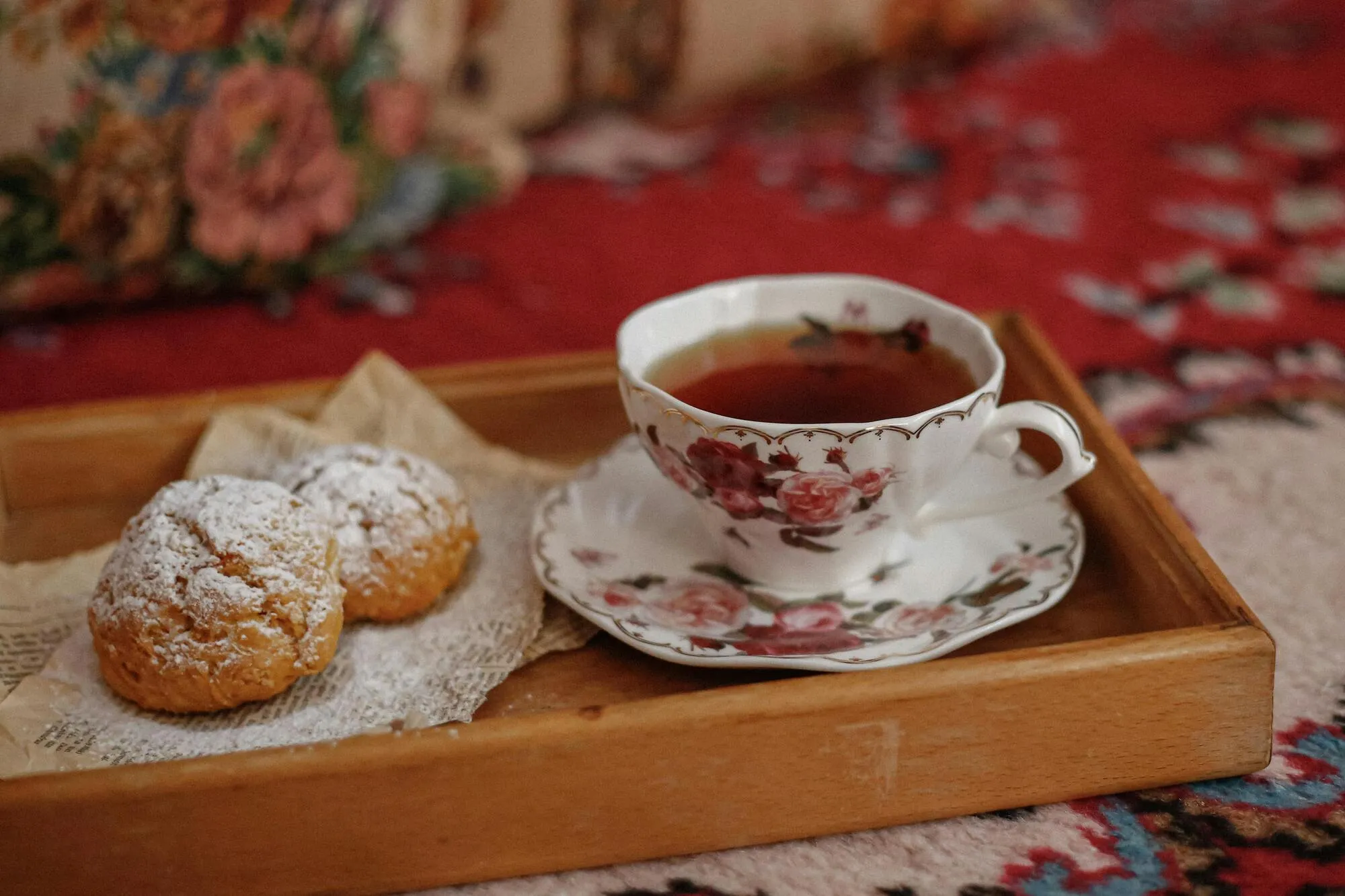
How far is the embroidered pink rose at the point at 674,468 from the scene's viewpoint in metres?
0.66

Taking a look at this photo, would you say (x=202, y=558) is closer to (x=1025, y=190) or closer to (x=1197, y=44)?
(x=1025, y=190)

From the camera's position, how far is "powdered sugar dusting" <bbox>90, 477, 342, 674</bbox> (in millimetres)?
591

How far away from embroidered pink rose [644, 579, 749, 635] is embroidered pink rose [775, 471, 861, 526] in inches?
2.4

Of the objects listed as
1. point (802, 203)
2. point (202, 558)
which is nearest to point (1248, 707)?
point (202, 558)

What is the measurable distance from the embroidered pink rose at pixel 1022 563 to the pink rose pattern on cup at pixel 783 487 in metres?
0.07

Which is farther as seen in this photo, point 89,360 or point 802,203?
point 802,203

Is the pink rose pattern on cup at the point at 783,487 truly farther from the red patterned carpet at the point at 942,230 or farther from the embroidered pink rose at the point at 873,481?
the red patterned carpet at the point at 942,230

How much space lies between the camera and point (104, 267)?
107 centimetres

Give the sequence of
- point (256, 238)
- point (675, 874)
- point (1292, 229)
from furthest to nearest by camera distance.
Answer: point (1292, 229) → point (256, 238) → point (675, 874)

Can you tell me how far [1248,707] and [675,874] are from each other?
26 cm

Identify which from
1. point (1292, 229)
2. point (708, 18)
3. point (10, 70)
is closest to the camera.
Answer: point (10, 70)

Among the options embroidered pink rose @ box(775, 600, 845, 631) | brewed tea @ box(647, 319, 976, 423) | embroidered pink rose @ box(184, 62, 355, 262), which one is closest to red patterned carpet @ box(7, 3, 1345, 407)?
embroidered pink rose @ box(184, 62, 355, 262)

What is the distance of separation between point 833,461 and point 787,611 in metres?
0.09

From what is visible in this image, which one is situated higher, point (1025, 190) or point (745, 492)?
point (745, 492)
